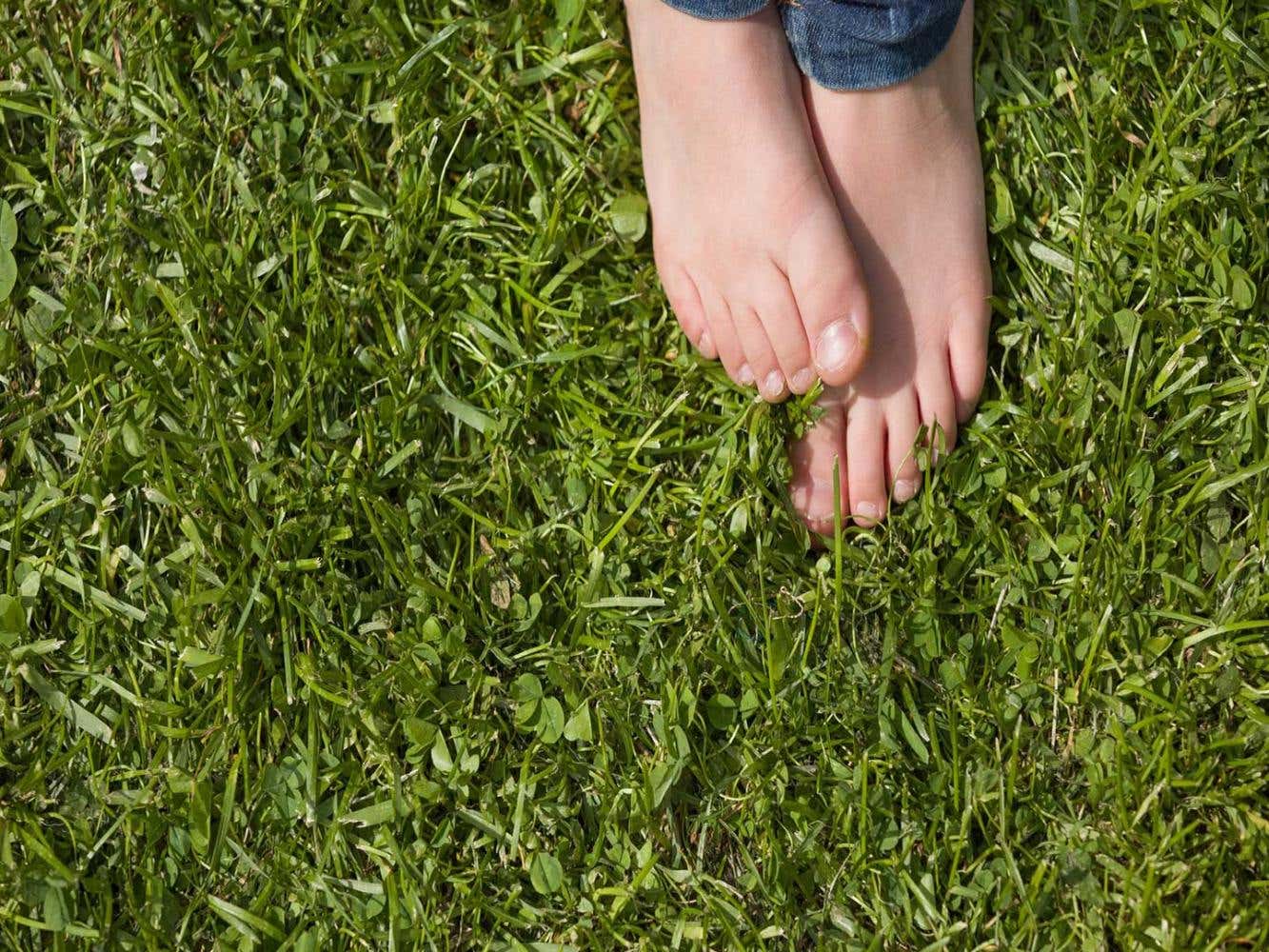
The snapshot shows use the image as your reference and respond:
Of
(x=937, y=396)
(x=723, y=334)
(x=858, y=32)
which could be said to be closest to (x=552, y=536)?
(x=723, y=334)

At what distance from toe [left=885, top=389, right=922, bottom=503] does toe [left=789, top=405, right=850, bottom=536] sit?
0.24ft

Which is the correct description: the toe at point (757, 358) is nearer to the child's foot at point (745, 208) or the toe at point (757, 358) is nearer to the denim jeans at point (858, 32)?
the child's foot at point (745, 208)

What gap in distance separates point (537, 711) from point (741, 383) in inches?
23.4

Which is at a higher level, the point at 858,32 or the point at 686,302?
the point at 858,32

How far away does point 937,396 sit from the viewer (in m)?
1.83

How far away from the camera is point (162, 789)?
173 cm

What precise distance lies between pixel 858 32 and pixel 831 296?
37 cm

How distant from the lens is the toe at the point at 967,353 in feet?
6.02

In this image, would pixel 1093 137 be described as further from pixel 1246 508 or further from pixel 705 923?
pixel 705 923

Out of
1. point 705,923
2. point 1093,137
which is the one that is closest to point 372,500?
point 705,923

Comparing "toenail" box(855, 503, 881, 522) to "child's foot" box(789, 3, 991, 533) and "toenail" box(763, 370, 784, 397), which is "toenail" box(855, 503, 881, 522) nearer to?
"child's foot" box(789, 3, 991, 533)

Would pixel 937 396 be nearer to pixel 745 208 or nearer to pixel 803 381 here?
pixel 803 381

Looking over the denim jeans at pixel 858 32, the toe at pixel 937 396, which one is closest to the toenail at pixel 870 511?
the toe at pixel 937 396

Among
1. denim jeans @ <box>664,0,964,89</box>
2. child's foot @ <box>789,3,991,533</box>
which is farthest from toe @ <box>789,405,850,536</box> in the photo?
denim jeans @ <box>664,0,964,89</box>
